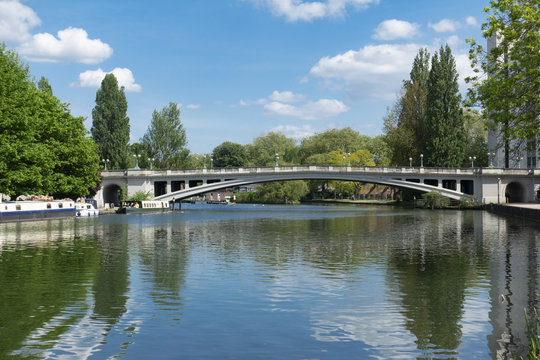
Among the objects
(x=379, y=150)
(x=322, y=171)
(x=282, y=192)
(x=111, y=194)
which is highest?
(x=379, y=150)

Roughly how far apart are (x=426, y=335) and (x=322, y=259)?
13.1m

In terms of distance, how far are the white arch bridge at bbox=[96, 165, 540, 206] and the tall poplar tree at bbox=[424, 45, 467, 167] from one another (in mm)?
2893

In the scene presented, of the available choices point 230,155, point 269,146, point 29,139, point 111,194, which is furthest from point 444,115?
point 269,146

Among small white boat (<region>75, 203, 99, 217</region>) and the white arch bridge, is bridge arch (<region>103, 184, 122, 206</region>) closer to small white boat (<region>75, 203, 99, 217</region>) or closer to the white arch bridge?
the white arch bridge

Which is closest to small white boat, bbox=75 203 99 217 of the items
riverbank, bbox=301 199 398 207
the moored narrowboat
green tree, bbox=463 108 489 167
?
the moored narrowboat

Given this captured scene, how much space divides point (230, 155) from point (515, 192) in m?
80.9

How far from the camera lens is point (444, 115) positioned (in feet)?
309

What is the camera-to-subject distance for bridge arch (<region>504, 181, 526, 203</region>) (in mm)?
100988

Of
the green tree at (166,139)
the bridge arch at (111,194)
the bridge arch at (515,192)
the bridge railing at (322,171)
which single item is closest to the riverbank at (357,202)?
the bridge railing at (322,171)

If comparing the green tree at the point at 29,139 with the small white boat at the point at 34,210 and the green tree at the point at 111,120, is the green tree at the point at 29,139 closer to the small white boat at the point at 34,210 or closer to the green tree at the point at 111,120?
the small white boat at the point at 34,210

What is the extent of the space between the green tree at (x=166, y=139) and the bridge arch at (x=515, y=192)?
61827 millimetres

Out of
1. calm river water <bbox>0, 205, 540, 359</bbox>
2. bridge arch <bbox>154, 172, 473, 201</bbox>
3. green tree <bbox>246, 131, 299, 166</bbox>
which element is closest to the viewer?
calm river water <bbox>0, 205, 540, 359</bbox>

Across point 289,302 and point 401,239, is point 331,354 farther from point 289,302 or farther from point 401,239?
point 401,239

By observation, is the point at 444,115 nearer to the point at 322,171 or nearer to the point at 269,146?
the point at 322,171
